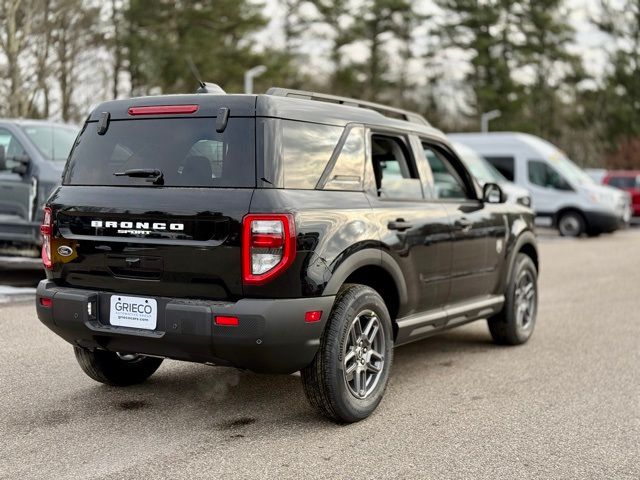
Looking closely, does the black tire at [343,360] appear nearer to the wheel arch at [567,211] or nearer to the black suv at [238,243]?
the black suv at [238,243]

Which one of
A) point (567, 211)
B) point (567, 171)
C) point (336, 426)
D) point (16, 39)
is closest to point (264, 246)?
point (336, 426)

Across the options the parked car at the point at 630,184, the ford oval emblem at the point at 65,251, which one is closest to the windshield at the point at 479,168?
the ford oval emblem at the point at 65,251

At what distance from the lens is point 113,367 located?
5477 mm

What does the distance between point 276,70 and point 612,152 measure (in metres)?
24.1

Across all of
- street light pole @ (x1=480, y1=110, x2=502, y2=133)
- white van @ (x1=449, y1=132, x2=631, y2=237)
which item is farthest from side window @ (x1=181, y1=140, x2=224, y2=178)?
street light pole @ (x1=480, y1=110, x2=502, y2=133)

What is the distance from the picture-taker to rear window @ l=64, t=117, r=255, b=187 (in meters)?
4.50

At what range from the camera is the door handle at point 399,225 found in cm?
520

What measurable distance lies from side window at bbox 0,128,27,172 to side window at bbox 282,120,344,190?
19.5 ft

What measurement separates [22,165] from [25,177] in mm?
139

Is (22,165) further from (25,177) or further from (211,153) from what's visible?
(211,153)

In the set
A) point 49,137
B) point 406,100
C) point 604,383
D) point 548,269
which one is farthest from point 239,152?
point 406,100

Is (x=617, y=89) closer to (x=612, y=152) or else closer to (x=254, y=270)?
(x=612, y=152)

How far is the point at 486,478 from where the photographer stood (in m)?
4.02

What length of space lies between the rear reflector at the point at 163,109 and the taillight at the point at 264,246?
79 centimetres
